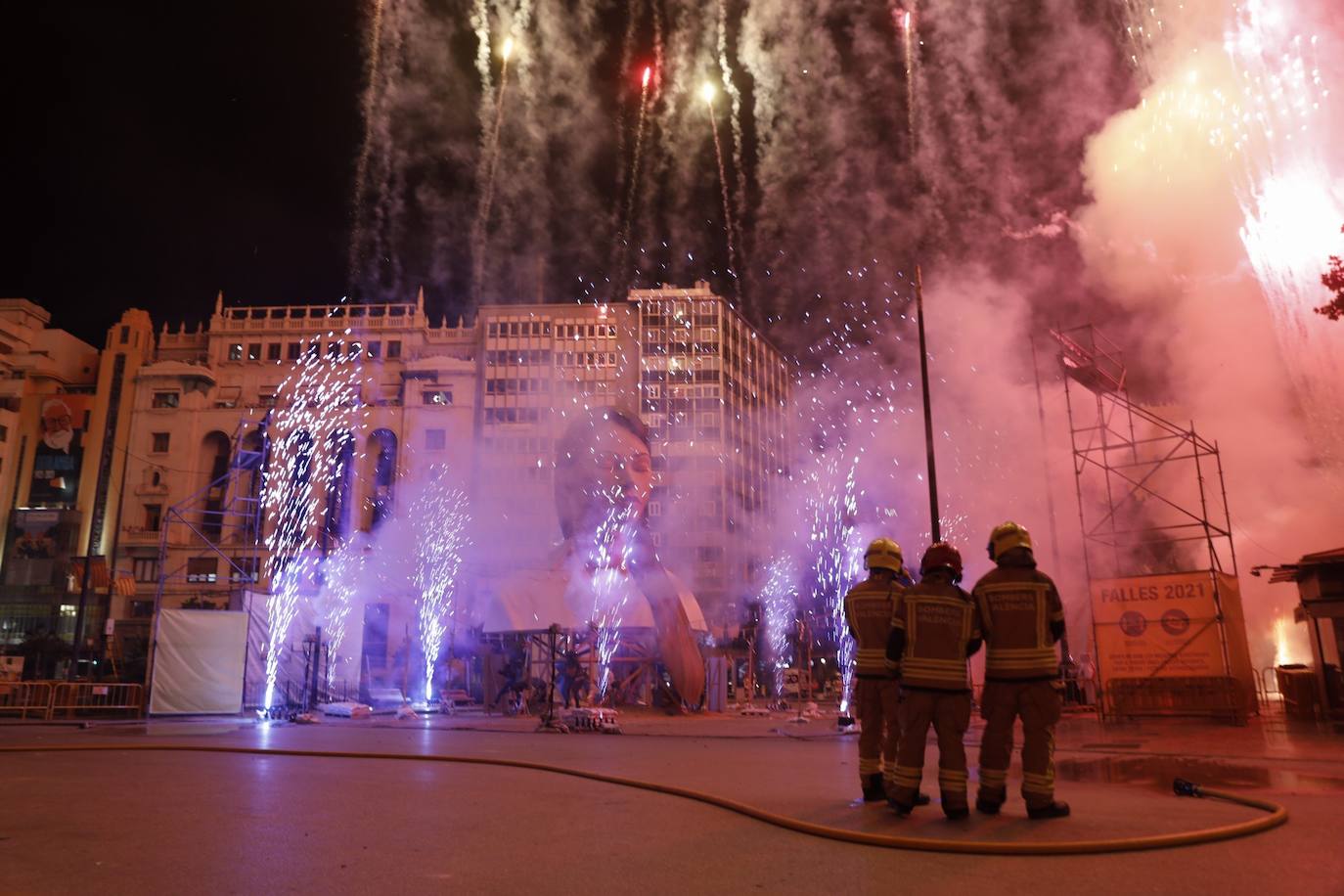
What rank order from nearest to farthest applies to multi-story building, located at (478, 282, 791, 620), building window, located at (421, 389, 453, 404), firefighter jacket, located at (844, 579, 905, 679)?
1. firefighter jacket, located at (844, 579, 905, 679)
2. building window, located at (421, 389, 453, 404)
3. multi-story building, located at (478, 282, 791, 620)

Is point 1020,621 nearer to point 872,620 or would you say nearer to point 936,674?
point 936,674

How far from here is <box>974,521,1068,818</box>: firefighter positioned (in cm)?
675

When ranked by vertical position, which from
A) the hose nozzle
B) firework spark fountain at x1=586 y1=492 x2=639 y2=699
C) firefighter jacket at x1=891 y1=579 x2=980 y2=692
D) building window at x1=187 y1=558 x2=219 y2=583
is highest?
building window at x1=187 y1=558 x2=219 y2=583

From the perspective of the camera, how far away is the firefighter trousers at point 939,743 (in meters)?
6.66

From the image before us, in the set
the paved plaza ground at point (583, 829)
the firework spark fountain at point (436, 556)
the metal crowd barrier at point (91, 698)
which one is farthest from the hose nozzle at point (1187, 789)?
the firework spark fountain at point (436, 556)

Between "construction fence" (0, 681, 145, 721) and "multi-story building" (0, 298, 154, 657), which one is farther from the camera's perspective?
"multi-story building" (0, 298, 154, 657)

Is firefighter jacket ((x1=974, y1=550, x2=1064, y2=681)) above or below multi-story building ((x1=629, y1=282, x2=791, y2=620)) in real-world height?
below

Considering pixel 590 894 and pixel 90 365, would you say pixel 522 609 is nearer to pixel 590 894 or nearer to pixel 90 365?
pixel 590 894

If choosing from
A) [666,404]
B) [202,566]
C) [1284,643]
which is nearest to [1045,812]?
[1284,643]

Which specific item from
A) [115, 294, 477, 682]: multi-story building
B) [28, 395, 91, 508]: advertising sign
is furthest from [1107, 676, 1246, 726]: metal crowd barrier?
[28, 395, 91, 508]: advertising sign

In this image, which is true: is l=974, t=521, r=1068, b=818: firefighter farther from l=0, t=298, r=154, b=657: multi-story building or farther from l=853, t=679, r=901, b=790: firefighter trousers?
l=0, t=298, r=154, b=657: multi-story building

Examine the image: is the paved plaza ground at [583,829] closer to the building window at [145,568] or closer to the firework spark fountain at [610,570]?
the firework spark fountain at [610,570]

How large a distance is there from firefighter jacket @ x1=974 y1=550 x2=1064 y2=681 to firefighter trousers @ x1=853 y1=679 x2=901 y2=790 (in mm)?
842

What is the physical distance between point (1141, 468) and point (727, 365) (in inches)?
2077
